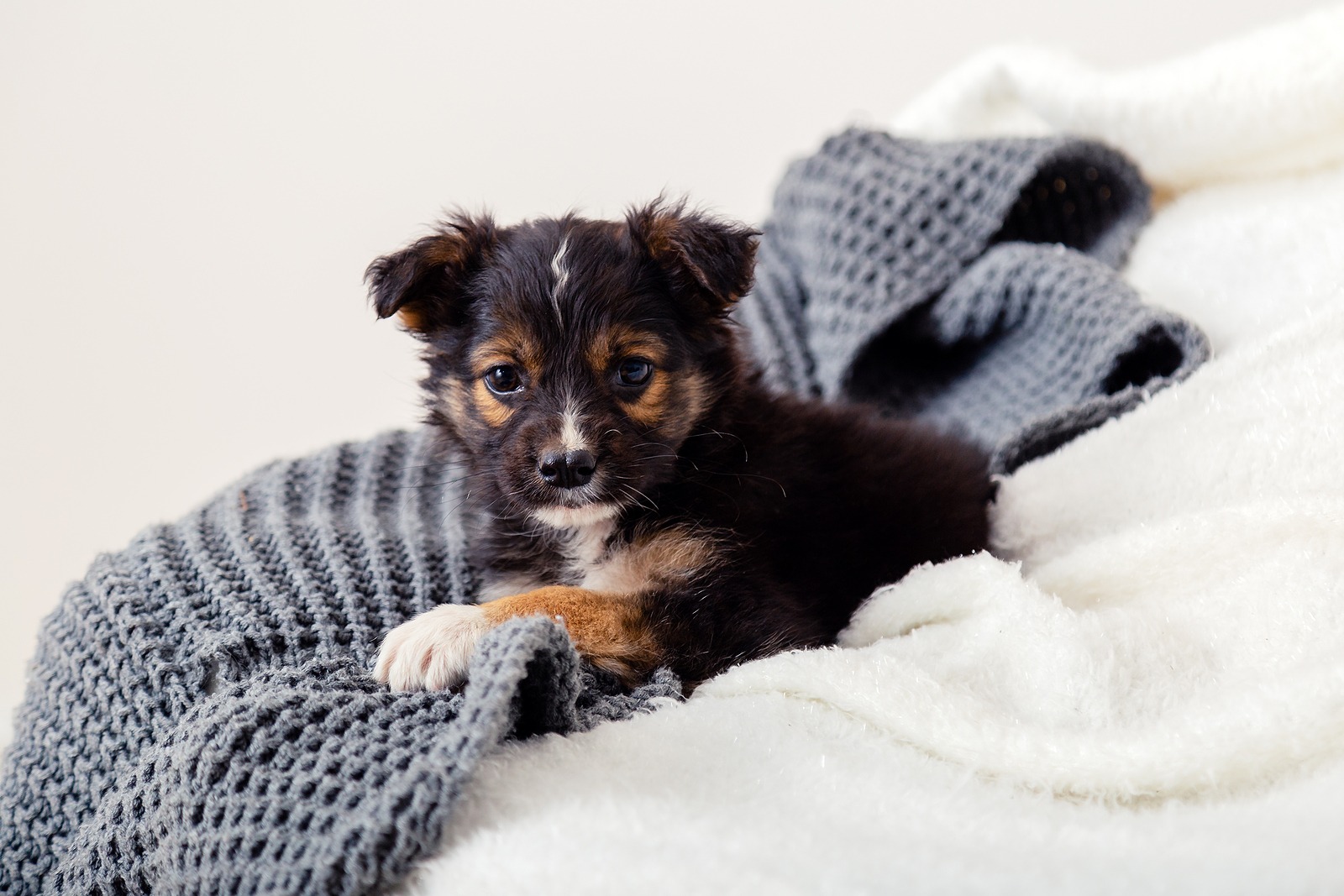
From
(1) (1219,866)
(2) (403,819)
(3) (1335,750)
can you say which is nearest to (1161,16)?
(3) (1335,750)

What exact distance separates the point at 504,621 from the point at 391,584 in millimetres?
386

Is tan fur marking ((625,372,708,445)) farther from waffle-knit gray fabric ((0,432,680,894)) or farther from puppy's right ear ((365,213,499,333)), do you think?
waffle-knit gray fabric ((0,432,680,894))

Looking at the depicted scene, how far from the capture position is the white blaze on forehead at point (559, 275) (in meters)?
1.89

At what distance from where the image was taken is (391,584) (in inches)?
75.0

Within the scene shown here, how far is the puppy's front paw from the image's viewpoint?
1.53 meters

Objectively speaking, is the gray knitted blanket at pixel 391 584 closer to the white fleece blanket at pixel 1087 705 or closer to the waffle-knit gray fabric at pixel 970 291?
the waffle-knit gray fabric at pixel 970 291

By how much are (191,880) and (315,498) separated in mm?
1078

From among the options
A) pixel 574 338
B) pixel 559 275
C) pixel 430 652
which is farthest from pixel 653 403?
pixel 430 652

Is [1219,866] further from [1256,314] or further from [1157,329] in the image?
[1256,314]

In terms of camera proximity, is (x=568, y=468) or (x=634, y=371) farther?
(x=634, y=371)

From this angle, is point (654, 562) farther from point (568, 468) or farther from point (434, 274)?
point (434, 274)

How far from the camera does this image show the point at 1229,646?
1623mm

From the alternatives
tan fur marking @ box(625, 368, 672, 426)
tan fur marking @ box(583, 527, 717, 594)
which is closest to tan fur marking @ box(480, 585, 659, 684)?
tan fur marking @ box(583, 527, 717, 594)

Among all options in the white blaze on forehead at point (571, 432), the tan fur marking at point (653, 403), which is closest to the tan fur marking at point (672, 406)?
the tan fur marking at point (653, 403)
